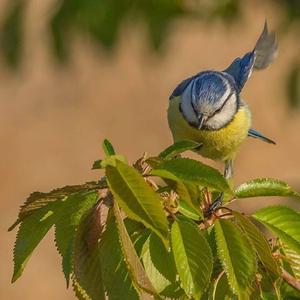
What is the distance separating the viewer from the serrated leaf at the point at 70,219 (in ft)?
6.22

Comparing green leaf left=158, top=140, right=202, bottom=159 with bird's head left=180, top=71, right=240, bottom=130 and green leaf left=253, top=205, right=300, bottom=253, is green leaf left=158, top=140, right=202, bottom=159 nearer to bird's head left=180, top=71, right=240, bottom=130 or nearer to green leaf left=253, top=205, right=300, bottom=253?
green leaf left=253, top=205, right=300, bottom=253

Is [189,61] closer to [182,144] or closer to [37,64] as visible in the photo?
[37,64]

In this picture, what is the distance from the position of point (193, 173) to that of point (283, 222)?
0.90 ft

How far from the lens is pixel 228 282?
6.44 ft

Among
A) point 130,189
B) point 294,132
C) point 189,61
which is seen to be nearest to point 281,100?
point 130,189

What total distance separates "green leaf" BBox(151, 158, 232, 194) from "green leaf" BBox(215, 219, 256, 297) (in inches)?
4.6

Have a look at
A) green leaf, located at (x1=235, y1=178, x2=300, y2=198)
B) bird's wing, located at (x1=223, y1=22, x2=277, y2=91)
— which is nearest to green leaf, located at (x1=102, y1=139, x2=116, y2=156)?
green leaf, located at (x1=235, y1=178, x2=300, y2=198)

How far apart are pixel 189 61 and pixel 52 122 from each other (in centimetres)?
107

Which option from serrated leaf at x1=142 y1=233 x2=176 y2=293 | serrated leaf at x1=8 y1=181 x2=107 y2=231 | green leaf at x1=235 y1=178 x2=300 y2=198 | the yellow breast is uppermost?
the yellow breast

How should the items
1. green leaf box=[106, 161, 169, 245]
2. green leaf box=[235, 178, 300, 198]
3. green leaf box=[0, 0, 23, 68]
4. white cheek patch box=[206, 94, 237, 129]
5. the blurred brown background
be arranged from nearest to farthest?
green leaf box=[106, 161, 169, 245] < green leaf box=[235, 178, 300, 198] < green leaf box=[0, 0, 23, 68] < white cheek patch box=[206, 94, 237, 129] < the blurred brown background

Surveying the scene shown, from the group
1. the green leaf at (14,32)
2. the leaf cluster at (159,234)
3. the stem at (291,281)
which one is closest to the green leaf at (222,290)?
the leaf cluster at (159,234)

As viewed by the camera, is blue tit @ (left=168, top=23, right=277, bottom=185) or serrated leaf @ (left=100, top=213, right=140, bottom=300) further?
A: blue tit @ (left=168, top=23, right=277, bottom=185)

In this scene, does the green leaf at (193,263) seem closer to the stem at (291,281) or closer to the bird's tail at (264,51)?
the stem at (291,281)

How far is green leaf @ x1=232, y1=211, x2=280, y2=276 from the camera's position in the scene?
1916mm
